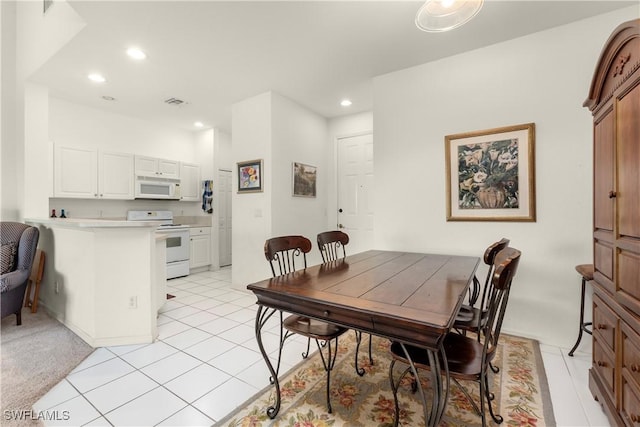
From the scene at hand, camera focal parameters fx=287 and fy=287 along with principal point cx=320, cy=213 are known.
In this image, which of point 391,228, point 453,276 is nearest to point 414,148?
point 391,228

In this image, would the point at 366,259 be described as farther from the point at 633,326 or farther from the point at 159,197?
the point at 159,197

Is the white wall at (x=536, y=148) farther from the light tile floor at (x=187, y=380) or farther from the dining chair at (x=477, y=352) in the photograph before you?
the dining chair at (x=477, y=352)

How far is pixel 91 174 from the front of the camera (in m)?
4.19

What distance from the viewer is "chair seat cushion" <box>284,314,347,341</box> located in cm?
165

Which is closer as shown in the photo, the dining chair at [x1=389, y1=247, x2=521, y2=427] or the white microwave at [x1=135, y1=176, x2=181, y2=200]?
the dining chair at [x1=389, y1=247, x2=521, y2=427]

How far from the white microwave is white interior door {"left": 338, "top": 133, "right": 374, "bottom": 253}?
2.93m

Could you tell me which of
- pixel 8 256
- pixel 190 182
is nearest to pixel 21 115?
pixel 8 256

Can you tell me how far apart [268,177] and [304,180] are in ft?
2.16

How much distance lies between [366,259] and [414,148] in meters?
1.43

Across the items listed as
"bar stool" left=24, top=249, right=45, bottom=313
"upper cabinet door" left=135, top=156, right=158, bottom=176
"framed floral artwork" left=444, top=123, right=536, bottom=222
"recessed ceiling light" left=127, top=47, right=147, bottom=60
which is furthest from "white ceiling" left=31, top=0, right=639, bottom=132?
"bar stool" left=24, top=249, right=45, bottom=313

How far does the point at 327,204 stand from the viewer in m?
4.74

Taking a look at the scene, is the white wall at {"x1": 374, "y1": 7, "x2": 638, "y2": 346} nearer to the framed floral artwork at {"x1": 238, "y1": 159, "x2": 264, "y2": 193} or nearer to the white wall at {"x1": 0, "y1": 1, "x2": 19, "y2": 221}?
the framed floral artwork at {"x1": 238, "y1": 159, "x2": 264, "y2": 193}

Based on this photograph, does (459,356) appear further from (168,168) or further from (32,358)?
(168,168)

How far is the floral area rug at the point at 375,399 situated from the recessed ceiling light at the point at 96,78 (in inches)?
152
